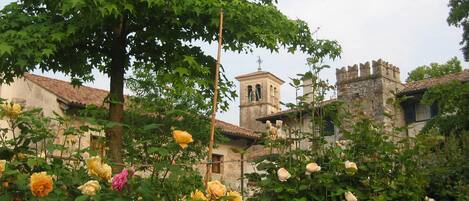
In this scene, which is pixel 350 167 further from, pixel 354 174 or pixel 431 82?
pixel 431 82

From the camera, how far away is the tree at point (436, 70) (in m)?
28.6

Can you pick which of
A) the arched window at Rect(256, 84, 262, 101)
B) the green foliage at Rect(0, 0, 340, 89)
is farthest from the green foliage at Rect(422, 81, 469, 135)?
the arched window at Rect(256, 84, 262, 101)

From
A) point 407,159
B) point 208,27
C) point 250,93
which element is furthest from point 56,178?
point 250,93

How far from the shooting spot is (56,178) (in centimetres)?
277

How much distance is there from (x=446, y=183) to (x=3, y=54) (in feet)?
17.0

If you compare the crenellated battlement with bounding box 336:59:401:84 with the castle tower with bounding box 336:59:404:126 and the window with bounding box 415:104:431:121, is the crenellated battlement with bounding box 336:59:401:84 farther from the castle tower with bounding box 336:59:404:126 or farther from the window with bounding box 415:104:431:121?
the window with bounding box 415:104:431:121

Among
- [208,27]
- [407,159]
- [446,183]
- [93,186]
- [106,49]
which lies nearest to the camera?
[93,186]

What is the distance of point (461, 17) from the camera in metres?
14.4

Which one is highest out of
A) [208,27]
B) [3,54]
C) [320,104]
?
[208,27]

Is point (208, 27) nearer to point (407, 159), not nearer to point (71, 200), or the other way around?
point (407, 159)

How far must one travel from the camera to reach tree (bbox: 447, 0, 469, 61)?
555 inches

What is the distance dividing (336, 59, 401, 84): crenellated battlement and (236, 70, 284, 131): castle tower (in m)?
20.5

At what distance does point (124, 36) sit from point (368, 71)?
702 inches

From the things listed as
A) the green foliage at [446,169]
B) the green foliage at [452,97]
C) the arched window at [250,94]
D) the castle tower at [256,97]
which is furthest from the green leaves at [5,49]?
the arched window at [250,94]
